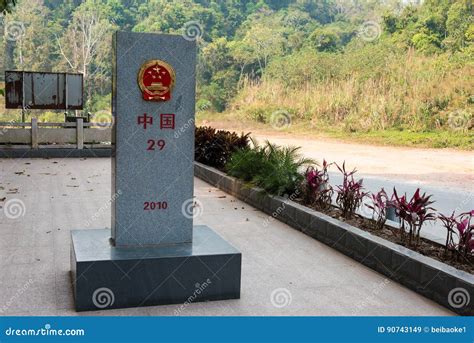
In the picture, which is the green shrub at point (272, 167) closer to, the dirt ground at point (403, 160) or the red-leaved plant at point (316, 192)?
the red-leaved plant at point (316, 192)

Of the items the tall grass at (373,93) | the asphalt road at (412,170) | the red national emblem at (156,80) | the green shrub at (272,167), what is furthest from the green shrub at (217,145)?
the tall grass at (373,93)

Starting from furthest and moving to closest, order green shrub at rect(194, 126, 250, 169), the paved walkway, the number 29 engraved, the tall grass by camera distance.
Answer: the tall grass
green shrub at rect(194, 126, 250, 169)
the number 29 engraved
the paved walkway

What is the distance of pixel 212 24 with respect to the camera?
136ft

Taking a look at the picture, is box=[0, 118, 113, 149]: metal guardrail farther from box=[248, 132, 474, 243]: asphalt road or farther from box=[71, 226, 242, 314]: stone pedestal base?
box=[71, 226, 242, 314]: stone pedestal base

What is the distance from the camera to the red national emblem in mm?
3979

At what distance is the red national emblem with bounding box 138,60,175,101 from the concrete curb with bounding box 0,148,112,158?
9875mm

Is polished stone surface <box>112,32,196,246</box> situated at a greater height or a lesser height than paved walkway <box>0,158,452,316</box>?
greater

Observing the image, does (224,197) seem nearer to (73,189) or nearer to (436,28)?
(73,189)

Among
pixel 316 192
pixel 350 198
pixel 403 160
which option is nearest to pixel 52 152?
pixel 316 192

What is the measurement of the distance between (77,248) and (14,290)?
563 mm

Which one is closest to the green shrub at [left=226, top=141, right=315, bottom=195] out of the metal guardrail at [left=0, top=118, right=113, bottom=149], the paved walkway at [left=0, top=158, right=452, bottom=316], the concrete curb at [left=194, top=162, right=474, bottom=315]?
the concrete curb at [left=194, top=162, right=474, bottom=315]

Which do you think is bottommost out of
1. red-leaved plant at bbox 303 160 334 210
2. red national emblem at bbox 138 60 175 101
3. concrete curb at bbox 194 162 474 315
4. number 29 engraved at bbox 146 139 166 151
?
concrete curb at bbox 194 162 474 315

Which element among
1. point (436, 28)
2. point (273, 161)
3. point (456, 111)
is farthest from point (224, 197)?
point (436, 28)

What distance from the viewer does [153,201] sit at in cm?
416
